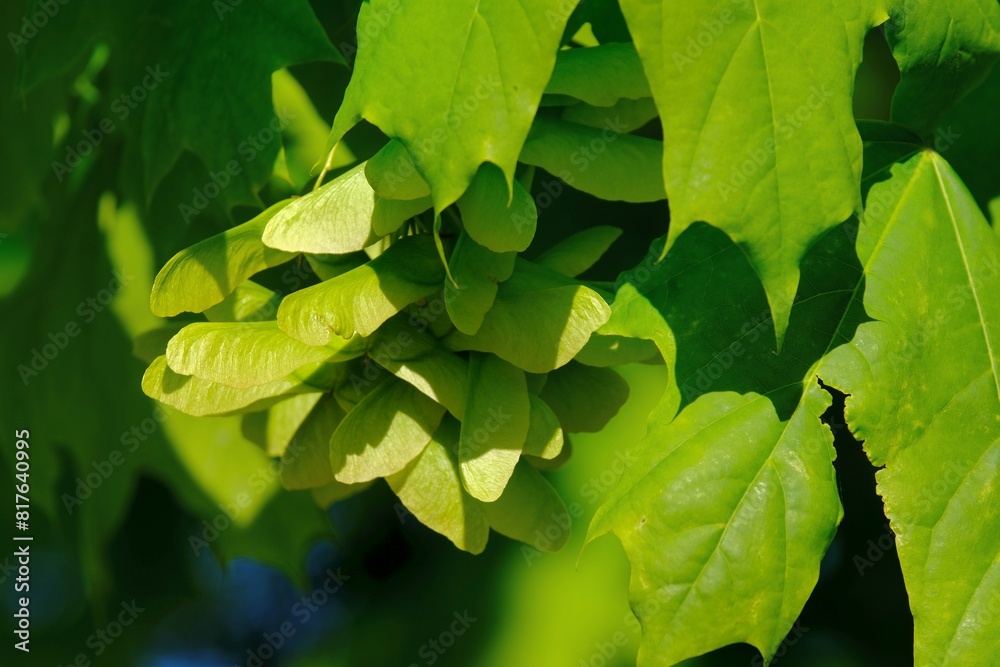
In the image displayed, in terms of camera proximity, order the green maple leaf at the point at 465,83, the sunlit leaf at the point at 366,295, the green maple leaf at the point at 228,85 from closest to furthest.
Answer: the green maple leaf at the point at 465,83, the sunlit leaf at the point at 366,295, the green maple leaf at the point at 228,85

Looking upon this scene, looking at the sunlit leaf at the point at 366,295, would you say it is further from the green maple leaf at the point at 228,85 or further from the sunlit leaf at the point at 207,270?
the green maple leaf at the point at 228,85

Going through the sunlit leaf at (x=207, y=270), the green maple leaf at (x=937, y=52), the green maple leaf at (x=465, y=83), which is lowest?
the green maple leaf at (x=937, y=52)

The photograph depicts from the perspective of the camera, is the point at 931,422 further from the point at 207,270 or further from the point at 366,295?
the point at 207,270

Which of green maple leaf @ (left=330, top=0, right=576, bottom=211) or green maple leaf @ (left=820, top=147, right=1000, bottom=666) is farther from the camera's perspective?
green maple leaf @ (left=820, top=147, right=1000, bottom=666)

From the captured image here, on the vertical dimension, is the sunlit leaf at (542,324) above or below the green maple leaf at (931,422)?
above

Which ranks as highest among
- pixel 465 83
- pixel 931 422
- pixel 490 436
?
pixel 465 83

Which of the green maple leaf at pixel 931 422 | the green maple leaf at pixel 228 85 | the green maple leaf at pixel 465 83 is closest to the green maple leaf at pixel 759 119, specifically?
the green maple leaf at pixel 465 83

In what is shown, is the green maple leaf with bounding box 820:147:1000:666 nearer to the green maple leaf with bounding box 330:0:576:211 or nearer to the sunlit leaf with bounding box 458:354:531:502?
the sunlit leaf with bounding box 458:354:531:502

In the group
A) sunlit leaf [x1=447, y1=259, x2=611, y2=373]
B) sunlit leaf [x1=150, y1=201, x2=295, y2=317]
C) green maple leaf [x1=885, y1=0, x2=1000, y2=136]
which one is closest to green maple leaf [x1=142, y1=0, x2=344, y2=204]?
sunlit leaf [x1=150, y1=201, x2=295, y2=317]

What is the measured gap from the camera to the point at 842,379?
80 cm

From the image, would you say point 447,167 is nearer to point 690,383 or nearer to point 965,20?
point 690,383

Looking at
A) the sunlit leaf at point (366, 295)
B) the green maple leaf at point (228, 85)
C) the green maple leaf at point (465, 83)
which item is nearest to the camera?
the green maple leaf at point (465, 83)

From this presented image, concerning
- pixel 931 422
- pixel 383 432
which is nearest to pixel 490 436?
pixel 383 432

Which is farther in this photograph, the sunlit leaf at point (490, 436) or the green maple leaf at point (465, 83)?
the sunlit leaf at point (490, 436)
